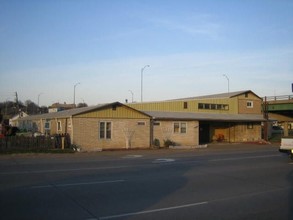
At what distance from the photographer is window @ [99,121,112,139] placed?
98.9 ft

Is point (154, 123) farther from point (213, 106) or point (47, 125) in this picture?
point (213, 106)

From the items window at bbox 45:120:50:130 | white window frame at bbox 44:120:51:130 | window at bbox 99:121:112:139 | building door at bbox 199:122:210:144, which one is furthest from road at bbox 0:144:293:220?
building door at bbox 199:122:210:144

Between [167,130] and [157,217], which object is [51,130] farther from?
[157,217]

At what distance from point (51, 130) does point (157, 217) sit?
99.6 ft

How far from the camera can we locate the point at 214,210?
28.4 feet

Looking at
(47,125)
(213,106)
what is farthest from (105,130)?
(213,106)

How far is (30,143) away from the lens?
26.9m

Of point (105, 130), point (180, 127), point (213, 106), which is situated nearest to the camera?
point (105, 130)

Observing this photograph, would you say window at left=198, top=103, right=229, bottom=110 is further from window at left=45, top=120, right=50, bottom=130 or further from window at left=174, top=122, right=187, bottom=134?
window at left=45, top=120, right=50, bottom=130

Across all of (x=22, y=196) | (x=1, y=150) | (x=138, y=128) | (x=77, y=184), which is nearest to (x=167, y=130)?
(x=138, y=128)

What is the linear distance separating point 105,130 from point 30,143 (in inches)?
242

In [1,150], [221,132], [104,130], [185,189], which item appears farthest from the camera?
[221,132]

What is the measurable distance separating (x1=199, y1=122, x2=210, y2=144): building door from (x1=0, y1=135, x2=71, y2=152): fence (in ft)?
62.3

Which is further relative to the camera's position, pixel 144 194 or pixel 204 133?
pixel 204 133
